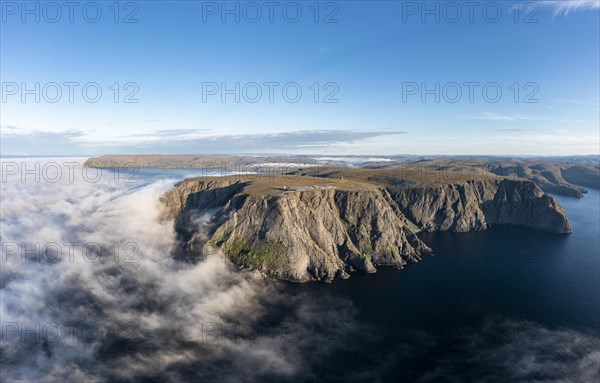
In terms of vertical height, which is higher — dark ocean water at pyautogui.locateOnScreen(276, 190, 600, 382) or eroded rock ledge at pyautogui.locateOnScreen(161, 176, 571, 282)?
eroded rock ledge at pyautogui.locateOnScreen(161, 176, 571, 282)

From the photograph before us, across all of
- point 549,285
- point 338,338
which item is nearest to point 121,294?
point 338,338

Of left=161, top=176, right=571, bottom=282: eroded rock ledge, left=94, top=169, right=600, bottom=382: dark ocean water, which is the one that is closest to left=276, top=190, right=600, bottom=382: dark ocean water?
left=94, top=169, right=600, bottom=382: dark ocean water

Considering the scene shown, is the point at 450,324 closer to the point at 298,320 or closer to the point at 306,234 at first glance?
the point at 298,320

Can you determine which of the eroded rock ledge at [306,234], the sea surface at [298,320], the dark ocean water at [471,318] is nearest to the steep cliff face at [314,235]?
the eroded rock ledge at [306,234]

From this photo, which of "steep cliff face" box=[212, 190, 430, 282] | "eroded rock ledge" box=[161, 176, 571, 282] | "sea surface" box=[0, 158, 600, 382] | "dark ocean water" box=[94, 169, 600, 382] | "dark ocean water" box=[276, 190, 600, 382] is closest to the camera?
"sea surface" box=[0, 158, 600, 382]

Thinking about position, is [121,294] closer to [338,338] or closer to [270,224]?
[270,224]

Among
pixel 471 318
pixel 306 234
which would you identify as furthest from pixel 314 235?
pixel 471 318

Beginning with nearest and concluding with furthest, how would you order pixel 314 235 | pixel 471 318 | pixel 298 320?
pixel 298 320
pixel 471 318
pixel 314 235

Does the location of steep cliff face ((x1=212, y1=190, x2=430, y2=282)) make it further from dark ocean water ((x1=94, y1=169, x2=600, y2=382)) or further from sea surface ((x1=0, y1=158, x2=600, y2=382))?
dark ocean water ((x1=94, y1=169, x2=600, y2=382))

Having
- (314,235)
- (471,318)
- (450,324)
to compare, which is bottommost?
(450,324)

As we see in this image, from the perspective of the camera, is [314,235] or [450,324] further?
[314,235]

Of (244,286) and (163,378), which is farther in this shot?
(244,286)
